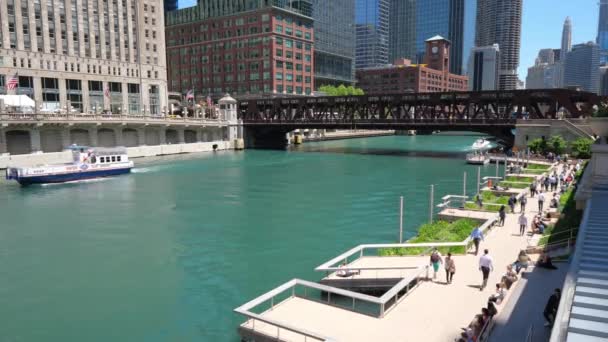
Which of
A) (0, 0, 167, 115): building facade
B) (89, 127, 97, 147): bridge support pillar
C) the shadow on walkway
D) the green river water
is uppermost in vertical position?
(0, 0, 167, 115): building facade

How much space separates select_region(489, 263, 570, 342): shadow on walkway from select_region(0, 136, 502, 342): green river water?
9802 millimetres

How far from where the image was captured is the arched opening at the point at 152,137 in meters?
98.9

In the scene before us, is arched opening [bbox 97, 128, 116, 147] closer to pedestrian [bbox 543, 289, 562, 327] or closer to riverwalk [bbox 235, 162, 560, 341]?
riverwalk [bbox 235, 162, 560, 341]

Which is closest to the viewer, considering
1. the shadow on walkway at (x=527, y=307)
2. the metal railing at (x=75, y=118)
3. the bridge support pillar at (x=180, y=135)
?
the shadow on walkway at (x=527, y=307)

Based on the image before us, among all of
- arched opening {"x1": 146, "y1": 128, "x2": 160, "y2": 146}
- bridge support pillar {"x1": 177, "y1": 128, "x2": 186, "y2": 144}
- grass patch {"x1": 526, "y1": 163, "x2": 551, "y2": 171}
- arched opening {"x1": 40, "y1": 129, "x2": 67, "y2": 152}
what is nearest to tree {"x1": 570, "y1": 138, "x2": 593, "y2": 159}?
grass patch {"x1": 526, "y1": 163, "x2": 551, "y2": 171}

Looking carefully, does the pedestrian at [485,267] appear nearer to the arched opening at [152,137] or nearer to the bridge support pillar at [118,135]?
the bridge support pillar at [118,135]

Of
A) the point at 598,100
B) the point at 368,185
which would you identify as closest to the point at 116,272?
the point at 368,185

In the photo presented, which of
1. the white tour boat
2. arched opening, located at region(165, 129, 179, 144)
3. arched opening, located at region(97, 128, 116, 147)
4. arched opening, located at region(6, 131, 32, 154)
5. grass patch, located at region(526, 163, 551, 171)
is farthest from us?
arched opening, located at region(165, 129, 179, 144)

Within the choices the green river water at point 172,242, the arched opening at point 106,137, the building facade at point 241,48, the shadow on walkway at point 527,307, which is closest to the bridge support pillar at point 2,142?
the arched opening at point 106,137

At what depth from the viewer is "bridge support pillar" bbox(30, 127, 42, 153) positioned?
77188 mm

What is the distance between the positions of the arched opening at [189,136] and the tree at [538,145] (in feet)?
238

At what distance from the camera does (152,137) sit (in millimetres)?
99938

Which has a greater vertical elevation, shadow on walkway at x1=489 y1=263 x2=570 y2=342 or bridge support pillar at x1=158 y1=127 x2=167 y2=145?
bridge support pillar at x1=158 y1=127 x2=167 y2=145

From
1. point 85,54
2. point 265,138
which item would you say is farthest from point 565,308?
point 265,138
